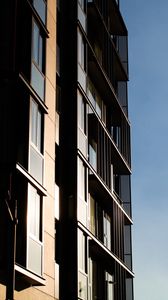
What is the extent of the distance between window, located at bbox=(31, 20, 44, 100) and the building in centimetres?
3

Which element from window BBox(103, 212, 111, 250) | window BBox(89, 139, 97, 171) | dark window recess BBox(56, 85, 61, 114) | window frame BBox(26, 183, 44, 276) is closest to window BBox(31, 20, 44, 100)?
window frame BBox(26, 183, 44, 276)

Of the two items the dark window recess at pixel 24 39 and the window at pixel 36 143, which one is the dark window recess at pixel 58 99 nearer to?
the window at pixel 36 143

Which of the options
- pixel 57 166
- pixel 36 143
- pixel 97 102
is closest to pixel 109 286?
pixel 97 102

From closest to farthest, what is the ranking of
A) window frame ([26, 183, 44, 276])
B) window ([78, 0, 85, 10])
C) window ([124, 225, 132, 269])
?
window frame ([26, 183, 44, 276]) → window ([78, 0, 85, 10]) → window ([124, 225, 132, 269])

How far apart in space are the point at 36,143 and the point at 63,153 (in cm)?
543

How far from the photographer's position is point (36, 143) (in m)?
25.0

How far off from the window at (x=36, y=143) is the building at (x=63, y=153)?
3cm

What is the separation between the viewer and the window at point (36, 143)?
79.3ft

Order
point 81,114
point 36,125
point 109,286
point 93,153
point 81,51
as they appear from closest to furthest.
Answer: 1. point 36,125
2. point 81,114
3. point 81,51
4. point 93,153
5. point 109,286

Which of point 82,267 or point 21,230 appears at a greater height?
point 82,267

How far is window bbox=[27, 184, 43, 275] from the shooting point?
23.1 m

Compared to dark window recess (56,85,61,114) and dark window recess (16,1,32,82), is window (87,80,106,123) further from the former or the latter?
dark window recess (16,1,32,82)

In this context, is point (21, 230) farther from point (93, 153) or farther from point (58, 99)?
point (93, 153)

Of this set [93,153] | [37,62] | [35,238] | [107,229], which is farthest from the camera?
[107,229]
